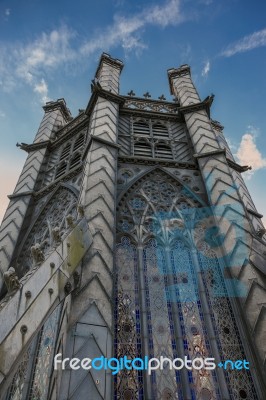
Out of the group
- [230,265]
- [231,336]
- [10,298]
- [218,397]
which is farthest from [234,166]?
[10,298]

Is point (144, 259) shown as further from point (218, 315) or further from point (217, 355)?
point (217, 355)

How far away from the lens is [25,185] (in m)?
11.5

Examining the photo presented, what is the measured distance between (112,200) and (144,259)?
161 cm

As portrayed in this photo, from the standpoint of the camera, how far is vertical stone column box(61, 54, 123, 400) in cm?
489

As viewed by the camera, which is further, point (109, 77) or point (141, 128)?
point (109, 77)

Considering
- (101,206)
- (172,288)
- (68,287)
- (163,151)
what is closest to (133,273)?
(172,288)

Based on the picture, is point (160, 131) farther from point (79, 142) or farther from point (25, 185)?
point (25, 185)

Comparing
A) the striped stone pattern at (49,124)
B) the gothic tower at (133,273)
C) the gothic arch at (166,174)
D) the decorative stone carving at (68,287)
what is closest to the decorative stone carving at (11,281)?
the gothic tower at (133,273)

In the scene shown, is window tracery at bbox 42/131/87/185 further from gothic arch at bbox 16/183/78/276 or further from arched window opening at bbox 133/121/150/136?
arched window opening at bbox 133/121/150/136

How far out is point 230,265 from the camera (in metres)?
7.00

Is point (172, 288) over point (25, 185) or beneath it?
beneath

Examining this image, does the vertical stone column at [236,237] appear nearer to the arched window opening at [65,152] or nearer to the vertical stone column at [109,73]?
the vertical stone column at [109,73]

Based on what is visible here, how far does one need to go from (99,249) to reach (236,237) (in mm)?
3244

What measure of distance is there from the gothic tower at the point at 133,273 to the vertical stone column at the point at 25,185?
0.06 m
